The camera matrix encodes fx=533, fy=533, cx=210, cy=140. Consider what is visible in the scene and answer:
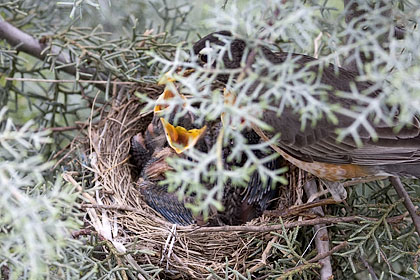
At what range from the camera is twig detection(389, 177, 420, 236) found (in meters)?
1.81

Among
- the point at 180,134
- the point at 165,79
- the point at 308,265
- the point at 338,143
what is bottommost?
the point at 180,134

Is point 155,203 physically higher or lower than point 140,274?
lower

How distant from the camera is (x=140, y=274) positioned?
68.1 inches

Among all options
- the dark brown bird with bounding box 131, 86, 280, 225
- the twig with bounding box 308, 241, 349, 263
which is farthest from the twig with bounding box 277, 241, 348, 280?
the dark brown bird with bounding box 131, 86, 280, 225

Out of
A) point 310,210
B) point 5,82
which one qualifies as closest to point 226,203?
point 310,210

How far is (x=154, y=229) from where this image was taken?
2.17 metres

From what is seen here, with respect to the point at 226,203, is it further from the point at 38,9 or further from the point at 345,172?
the point at 38,9

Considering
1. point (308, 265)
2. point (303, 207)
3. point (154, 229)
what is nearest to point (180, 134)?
point (154, 229)

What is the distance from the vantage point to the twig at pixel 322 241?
1779mm

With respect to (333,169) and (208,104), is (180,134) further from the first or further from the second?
(208,104)

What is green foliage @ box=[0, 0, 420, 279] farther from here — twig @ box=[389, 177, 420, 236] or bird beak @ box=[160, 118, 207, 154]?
bird beak @ box=[160, 118, 207, 154]

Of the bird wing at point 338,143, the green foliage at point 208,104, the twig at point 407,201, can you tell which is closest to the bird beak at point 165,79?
the green foliage at point 208,104

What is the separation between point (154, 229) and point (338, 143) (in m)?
0.81

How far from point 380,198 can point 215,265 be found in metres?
0.74
